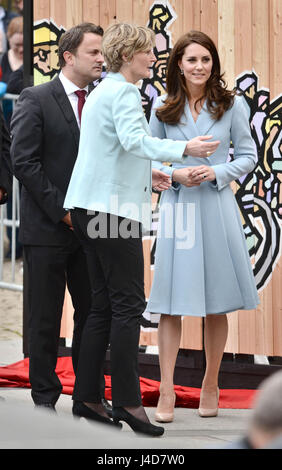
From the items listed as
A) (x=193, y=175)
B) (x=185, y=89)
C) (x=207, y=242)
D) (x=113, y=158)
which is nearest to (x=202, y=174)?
(x=193, y=175)

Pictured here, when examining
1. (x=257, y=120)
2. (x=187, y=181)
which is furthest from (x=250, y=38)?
(x=187, y=181)

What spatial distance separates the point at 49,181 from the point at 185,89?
0.90m

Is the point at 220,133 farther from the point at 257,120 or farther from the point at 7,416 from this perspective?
the point at 7,416

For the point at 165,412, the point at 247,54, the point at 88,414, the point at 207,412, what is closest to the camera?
the point at 88,414

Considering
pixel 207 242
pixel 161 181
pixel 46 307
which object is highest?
pixel 161 181

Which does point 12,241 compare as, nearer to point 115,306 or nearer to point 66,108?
point 66,108

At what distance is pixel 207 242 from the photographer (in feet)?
15.5

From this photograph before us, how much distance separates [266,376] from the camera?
5.32m

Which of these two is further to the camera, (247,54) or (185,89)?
(247,54)

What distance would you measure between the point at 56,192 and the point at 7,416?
3080 mm

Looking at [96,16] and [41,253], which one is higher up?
[96,16]

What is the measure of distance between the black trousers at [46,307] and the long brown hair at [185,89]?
2.75ft

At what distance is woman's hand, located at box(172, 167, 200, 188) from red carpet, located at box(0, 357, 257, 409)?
1201mm
